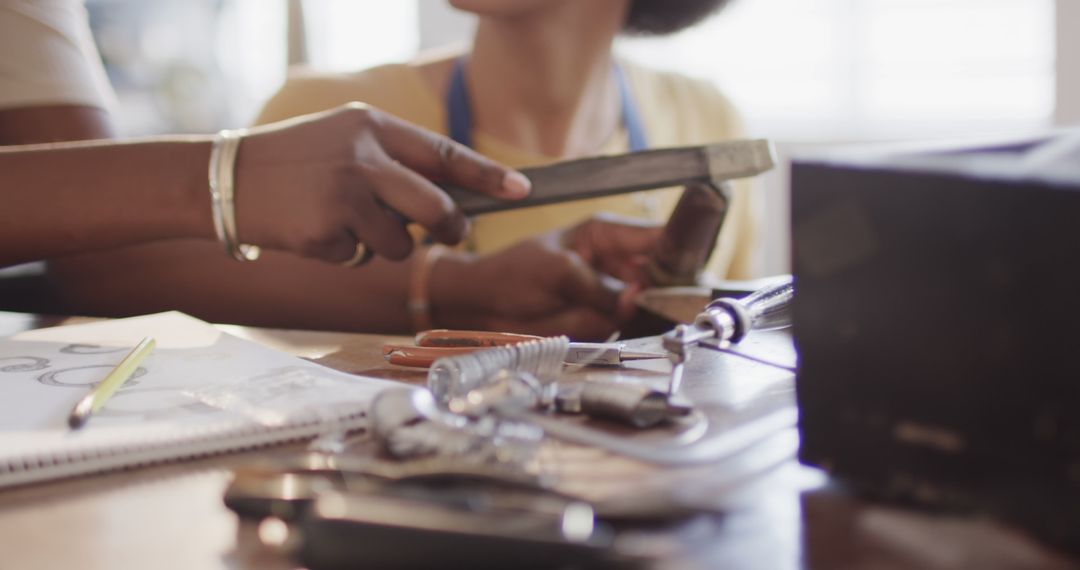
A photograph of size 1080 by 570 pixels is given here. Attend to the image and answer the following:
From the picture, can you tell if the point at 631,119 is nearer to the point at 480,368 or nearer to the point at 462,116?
the point at 462,116

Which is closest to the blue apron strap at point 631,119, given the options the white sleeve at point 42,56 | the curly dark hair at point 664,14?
the curly dark hair at point 664,14

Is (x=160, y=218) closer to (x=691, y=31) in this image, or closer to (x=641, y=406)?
(x=641, y=406)

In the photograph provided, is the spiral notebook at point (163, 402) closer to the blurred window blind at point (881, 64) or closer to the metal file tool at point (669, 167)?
the metal file tool at point (669, 167)

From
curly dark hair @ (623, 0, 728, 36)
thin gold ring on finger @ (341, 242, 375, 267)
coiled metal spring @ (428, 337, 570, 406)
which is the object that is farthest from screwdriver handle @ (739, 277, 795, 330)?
curly dark hair @ (623, 0, 728, 36)

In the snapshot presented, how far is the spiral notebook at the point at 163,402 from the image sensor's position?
13.9 inches

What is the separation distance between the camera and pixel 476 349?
1.63 ft

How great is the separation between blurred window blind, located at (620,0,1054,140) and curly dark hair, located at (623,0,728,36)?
833mm

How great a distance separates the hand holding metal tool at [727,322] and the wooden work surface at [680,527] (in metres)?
0.09

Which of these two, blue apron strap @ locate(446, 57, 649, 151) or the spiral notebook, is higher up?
blue apron strap @ locate(446, 57, 649, 151)

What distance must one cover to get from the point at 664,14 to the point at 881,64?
1357 mm

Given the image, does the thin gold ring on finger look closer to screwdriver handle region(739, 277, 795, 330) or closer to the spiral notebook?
the spiral notebook

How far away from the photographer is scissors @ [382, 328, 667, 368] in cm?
49

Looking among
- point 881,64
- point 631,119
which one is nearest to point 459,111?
point 631,119

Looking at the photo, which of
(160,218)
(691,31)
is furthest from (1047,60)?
(160,218)
